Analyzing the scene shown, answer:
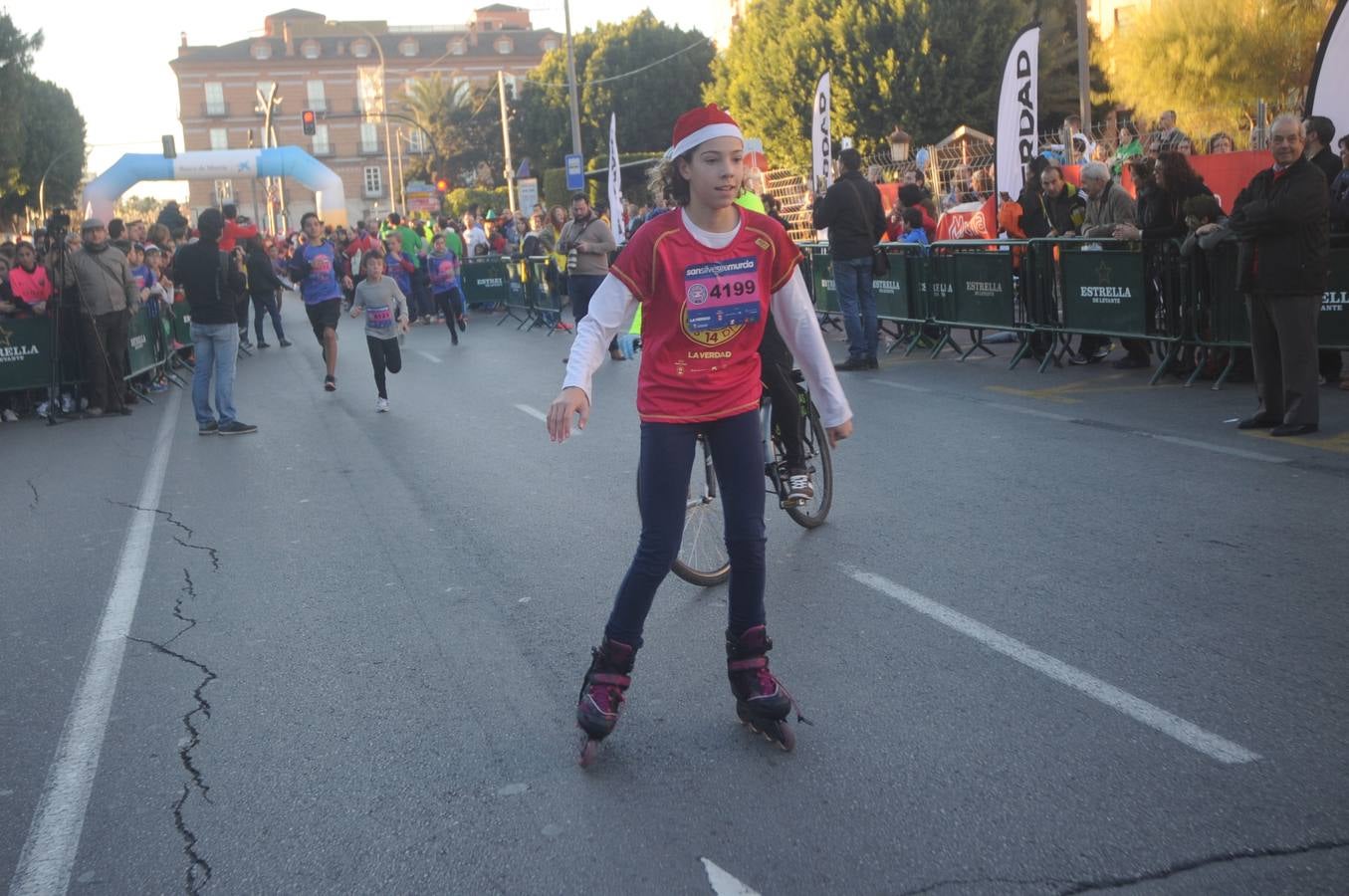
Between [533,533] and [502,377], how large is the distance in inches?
339

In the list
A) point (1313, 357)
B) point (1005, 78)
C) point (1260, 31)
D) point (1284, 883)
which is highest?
point (1260, 31)

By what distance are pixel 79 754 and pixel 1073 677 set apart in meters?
3.27

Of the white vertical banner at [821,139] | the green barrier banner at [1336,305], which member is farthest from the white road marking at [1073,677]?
the white vertical banner at [821,139]

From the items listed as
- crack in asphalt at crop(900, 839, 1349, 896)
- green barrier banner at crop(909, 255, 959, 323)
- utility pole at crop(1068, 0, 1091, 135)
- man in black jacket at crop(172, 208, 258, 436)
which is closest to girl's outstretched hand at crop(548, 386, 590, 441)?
crack in asphalt at crop(900, 839, 1349, 896)

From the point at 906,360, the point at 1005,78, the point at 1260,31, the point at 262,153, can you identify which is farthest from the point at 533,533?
the point at 262,153

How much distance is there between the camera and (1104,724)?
437 cm

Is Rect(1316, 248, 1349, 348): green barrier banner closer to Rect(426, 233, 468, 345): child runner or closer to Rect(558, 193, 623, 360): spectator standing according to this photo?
Rect(558, 193, 623, 360): spectator standing

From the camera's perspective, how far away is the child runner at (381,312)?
44.8 ft

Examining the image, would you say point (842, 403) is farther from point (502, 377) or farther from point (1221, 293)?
point (502, 377)

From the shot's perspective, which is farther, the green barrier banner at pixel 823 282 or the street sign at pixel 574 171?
the street sign at pixel 574 171

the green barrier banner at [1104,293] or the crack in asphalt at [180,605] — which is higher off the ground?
the green barrier banner at [1104,293]

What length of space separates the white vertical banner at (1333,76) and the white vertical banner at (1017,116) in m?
3.70

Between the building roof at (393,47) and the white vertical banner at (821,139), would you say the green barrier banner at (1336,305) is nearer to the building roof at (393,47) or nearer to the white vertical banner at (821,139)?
the white vertical banner at (821,139)

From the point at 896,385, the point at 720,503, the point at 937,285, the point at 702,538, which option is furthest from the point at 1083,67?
the point at 720,503
